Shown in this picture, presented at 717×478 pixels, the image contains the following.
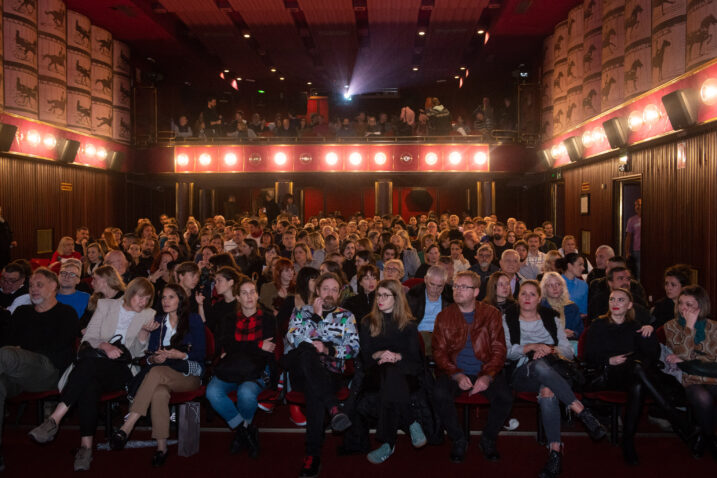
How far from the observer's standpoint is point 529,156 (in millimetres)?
18297

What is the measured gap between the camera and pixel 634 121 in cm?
1038

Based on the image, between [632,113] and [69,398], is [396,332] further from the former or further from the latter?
[632,113]

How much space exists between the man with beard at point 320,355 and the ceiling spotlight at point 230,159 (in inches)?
567

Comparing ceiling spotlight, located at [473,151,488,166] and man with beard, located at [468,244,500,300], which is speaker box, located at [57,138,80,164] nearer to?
man with beard, located at [468,244,500,300]

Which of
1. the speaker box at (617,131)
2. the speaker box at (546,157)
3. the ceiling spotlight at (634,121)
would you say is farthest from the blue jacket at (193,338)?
the speaker box at (546,157)

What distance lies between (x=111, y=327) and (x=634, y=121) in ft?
30.2

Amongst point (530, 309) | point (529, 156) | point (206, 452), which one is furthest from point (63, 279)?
point (529, 156)

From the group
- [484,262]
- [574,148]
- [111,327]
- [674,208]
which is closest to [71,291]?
[111,327]

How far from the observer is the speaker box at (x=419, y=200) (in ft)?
77.3

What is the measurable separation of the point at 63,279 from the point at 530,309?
4.68 m

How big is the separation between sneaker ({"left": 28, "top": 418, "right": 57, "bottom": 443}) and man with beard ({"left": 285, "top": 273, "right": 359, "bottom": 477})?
1.89m

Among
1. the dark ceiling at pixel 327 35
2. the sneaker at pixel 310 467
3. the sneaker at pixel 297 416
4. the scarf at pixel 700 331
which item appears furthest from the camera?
the dark ceiling at pixel 327 35

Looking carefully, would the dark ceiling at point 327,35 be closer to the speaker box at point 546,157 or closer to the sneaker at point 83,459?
the speaker box at point 546,157

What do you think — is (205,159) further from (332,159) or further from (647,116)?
(647,116)
